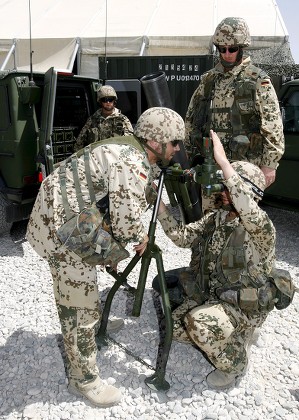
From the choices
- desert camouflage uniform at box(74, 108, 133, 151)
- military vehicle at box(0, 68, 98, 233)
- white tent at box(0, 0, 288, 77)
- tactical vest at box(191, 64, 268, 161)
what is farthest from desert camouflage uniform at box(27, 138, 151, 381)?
white tent at box(0, 0, 288, 77)

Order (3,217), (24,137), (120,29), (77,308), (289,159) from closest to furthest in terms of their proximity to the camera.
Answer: (77,308) < (24,137) < (3,217) < (289,159) < (120,29)

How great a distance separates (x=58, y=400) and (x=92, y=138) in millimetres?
3555

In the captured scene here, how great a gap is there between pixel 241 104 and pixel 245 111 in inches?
2.4

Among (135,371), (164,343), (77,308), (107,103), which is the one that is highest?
(107,103)

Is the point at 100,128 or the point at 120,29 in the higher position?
the point at 120,29

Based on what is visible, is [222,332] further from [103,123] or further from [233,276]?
[103,123]

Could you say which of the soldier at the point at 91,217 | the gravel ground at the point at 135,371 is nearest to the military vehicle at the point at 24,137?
the gravel ground at the point at 135,371

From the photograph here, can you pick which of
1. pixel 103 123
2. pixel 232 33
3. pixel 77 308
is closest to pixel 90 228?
pixel 77 308

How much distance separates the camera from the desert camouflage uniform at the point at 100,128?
5609 millimetres

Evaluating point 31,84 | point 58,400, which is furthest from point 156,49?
point 58,400

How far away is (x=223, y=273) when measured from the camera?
108 inches

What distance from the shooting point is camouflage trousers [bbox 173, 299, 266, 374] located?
2574 mm

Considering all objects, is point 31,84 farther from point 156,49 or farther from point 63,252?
point 156,49

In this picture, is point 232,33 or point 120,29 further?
point 120,29
